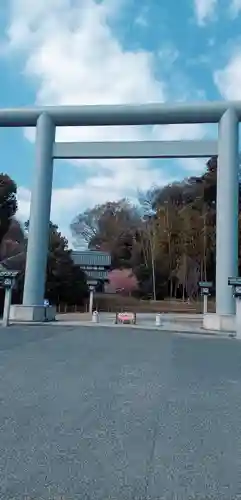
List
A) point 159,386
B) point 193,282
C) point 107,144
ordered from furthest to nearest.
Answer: point 193,282 < point 107,144 < point 159,386

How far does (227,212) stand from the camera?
20.6m

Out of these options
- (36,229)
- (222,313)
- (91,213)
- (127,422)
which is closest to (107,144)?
(36,229)

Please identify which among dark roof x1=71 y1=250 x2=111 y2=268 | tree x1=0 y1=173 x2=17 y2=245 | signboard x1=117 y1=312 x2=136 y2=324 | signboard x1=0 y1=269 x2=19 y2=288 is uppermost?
tree x1=0 y1=173 x2=17 y2=245

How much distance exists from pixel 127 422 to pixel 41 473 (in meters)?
1.46

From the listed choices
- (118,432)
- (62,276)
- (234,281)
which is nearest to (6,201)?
(62,276)

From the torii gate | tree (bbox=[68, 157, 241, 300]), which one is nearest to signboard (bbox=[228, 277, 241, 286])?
the torii gate

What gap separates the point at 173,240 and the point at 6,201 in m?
18.1

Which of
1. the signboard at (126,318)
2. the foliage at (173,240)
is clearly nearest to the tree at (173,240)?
the foliage at (173,240)

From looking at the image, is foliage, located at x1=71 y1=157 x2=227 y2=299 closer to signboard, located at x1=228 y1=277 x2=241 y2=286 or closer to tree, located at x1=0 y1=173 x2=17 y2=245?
tree, located at x1=0 y1=173 x2=17 y2=245

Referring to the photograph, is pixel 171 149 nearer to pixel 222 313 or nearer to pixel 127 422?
pixel 222 313

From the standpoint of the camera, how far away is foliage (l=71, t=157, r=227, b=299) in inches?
1849

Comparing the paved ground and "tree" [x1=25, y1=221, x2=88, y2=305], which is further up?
"tree" [x1=25, y1=221, x2=88, y2=305]

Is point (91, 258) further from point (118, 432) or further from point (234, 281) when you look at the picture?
point (118, 432)

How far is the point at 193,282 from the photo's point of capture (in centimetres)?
4744
